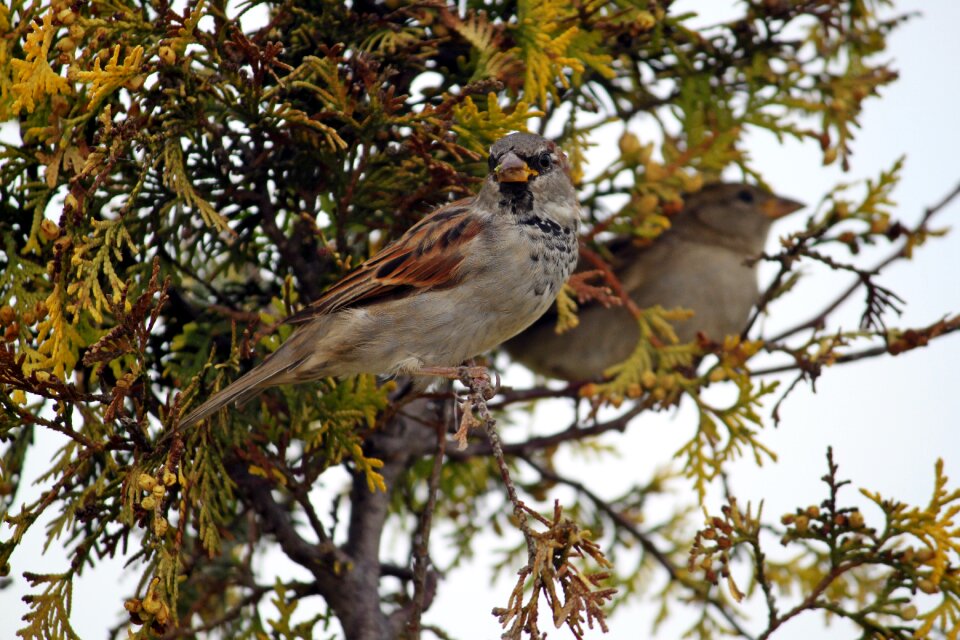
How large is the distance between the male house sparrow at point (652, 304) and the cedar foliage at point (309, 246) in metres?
0.63

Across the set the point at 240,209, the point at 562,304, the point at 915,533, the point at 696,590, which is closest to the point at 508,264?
the point at 562,304

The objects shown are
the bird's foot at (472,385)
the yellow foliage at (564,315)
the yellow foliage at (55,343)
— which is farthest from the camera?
the yellow foliage at (564,315)

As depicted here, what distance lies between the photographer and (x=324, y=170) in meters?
2.31

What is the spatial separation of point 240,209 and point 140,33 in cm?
49

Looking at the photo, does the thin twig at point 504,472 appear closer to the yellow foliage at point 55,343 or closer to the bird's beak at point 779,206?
the yellow foliage at point 55,343

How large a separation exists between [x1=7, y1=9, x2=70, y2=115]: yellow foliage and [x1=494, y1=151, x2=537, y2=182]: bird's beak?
2.93 ft

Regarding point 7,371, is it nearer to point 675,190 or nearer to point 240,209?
point 240,209

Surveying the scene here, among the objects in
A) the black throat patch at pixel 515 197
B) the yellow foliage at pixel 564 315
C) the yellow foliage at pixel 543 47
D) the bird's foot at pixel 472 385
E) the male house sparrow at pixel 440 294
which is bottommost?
the bird's foot at pixel 472 385

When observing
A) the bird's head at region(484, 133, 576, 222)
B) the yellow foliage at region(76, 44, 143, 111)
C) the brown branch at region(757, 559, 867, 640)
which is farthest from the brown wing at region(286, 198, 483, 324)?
the brown branch at region(757, 559, 867, 640)

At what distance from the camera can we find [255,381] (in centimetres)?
214

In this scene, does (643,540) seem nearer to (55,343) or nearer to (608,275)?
(608,275)

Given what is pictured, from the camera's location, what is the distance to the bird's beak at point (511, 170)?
221cm

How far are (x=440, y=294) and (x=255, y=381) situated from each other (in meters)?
0.45

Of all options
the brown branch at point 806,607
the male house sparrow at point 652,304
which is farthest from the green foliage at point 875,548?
the male house sparrow at point 652,304
